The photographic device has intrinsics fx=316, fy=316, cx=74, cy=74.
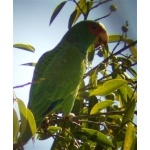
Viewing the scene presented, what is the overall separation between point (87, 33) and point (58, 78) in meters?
0.30

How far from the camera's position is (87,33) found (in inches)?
47.4

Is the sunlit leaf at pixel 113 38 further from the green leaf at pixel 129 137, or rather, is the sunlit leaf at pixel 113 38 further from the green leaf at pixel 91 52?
the green leaf at pixel 129 137

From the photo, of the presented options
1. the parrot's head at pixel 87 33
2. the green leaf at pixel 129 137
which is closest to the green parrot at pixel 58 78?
the parrot's head at pixel 87 33

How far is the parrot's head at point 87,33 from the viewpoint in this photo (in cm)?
107

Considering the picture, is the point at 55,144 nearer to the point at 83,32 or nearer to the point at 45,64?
the point at 45,64

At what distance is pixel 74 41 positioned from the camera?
118cm

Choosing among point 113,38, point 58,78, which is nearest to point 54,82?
point 58,78

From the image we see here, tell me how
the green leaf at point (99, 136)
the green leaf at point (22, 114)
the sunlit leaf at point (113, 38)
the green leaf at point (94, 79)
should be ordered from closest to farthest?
the green leaf at point (22, 114) → the green leaf at point (99, 136) → the green leaf at point (94, 79) → the sunlit leaf at point (113, 38)

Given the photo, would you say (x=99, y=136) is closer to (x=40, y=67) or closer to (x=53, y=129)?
(x=53, y=129)

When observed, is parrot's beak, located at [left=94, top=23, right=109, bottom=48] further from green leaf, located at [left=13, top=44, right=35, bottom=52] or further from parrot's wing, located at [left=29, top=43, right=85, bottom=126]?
green leaf, located at [left=13, top=44, right=35, bottom=52]

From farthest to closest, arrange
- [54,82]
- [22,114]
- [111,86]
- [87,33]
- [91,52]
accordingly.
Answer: [87,33], [91,52], [54,82], [111,86], [22,114]

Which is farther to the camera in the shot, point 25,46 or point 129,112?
point 25,46
